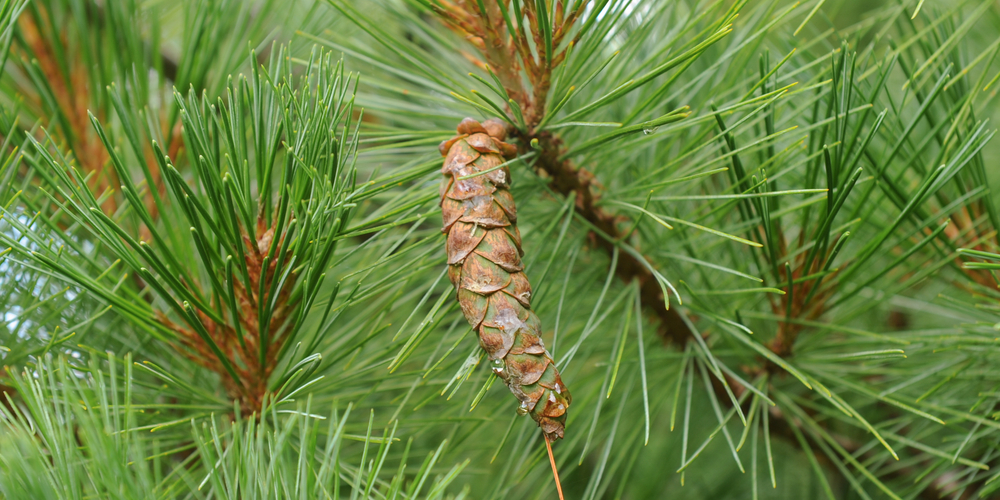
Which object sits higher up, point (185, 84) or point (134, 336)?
point (185, 84)

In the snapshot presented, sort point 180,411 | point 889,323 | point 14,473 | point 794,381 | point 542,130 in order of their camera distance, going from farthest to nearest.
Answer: point 889,323 < point 794,381 < point 180,411 < point 542,130 < point 14,473

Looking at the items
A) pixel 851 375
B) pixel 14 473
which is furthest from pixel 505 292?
pixel 851 375

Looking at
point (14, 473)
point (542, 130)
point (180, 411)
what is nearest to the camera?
point (14, 473)

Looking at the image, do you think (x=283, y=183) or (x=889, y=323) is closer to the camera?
(x=283, y=183)

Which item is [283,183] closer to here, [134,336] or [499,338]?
[499,338]
